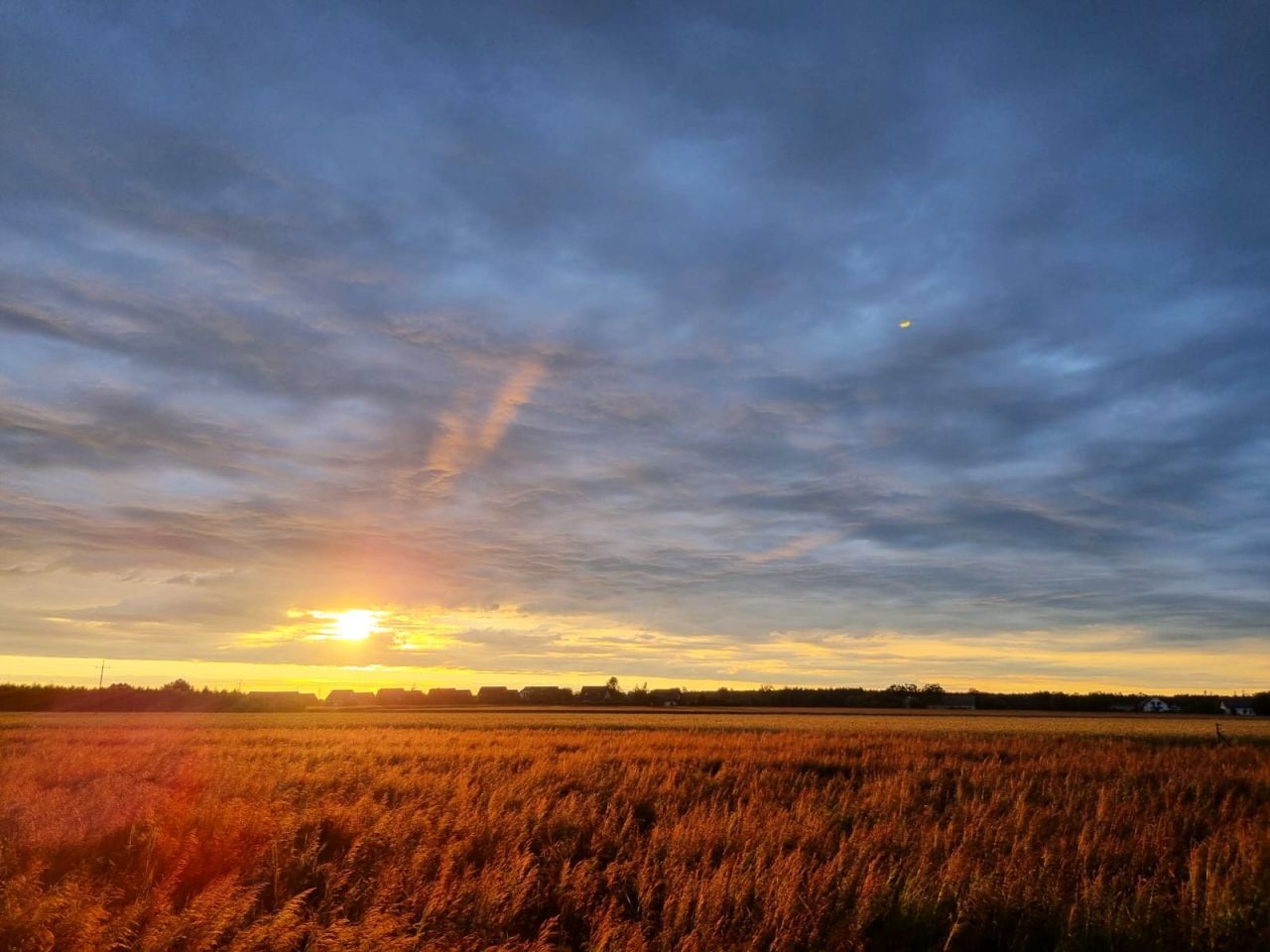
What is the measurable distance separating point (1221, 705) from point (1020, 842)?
427ft

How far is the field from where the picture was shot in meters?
9.20

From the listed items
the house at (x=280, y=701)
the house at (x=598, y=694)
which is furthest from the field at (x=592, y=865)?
the house at (x=598, y=694)

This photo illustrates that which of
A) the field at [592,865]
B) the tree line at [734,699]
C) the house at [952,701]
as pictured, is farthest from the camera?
the house at [952,701]

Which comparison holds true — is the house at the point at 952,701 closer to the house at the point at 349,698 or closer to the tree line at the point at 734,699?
the tree line at the point at 734,699

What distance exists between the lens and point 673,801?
17828 millimetres

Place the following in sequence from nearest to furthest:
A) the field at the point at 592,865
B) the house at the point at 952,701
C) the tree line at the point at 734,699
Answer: the field at the point at 592,865 → the tree line at the point at 734,699 → the house at the point at 952,701

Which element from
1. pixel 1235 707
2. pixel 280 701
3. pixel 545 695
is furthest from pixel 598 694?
pixel 1235 707

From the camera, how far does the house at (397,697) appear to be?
445 feet

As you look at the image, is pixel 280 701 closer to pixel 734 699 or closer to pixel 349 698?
pixel 349 698

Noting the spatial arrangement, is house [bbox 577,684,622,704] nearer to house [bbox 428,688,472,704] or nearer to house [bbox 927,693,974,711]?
house [bbox 428,688,472,704]

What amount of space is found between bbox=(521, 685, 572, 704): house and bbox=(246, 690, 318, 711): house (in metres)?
31.1

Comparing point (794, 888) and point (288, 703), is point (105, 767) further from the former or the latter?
point (288, 703)

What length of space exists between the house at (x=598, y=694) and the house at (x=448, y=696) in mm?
17760

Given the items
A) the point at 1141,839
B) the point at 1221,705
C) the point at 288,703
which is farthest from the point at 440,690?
the point at 1141,839
